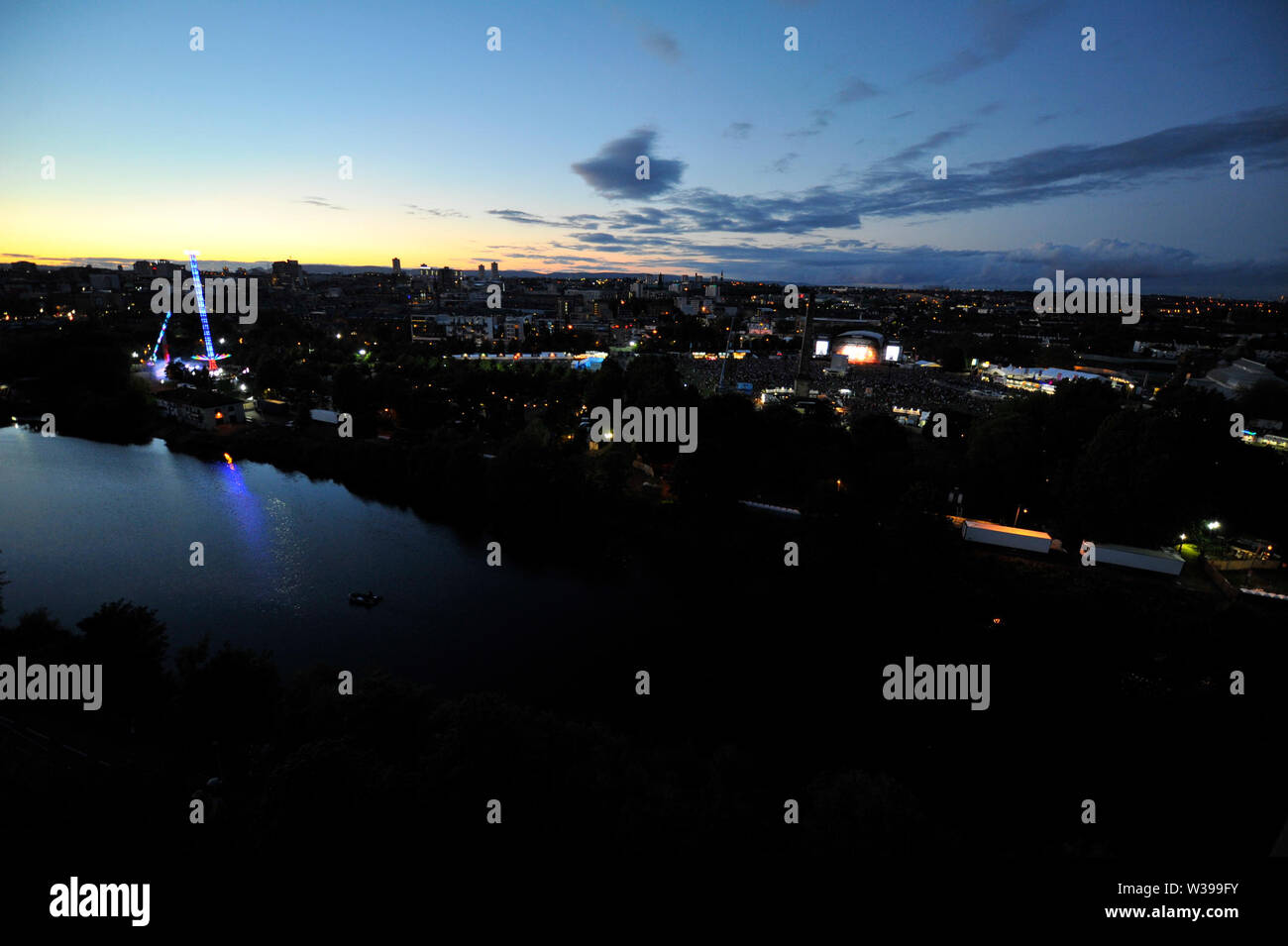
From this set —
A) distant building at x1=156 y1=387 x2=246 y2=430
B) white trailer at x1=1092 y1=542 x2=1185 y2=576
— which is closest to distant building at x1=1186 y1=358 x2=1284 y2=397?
white trailer at x1=1092 y1=542 x2=1185 y2=576

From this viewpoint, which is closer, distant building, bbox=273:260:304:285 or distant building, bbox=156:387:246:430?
distant building, bbox=156:387:246:430

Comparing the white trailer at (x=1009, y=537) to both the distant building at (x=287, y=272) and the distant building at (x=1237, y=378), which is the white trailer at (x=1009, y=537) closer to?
the distant building at (x=1237, y=378)

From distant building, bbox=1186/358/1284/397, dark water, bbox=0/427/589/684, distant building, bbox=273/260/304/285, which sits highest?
distant building, bbox=273/260/304/285

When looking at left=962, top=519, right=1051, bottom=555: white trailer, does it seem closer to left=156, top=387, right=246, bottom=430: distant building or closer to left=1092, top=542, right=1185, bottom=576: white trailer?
left=1092, top=542, right=1185, bottom=576: white trailer

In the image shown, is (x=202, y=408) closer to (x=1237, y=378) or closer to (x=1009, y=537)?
(x=1009, y=537)

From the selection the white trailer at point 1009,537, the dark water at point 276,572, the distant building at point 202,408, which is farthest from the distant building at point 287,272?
the white trailer at point 1009,537

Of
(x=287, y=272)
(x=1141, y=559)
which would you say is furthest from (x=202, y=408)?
(x=287, y=272)

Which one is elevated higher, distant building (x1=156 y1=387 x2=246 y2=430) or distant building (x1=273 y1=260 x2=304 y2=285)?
distant building (x1=273 y1=260 x2=304 y2=285)
